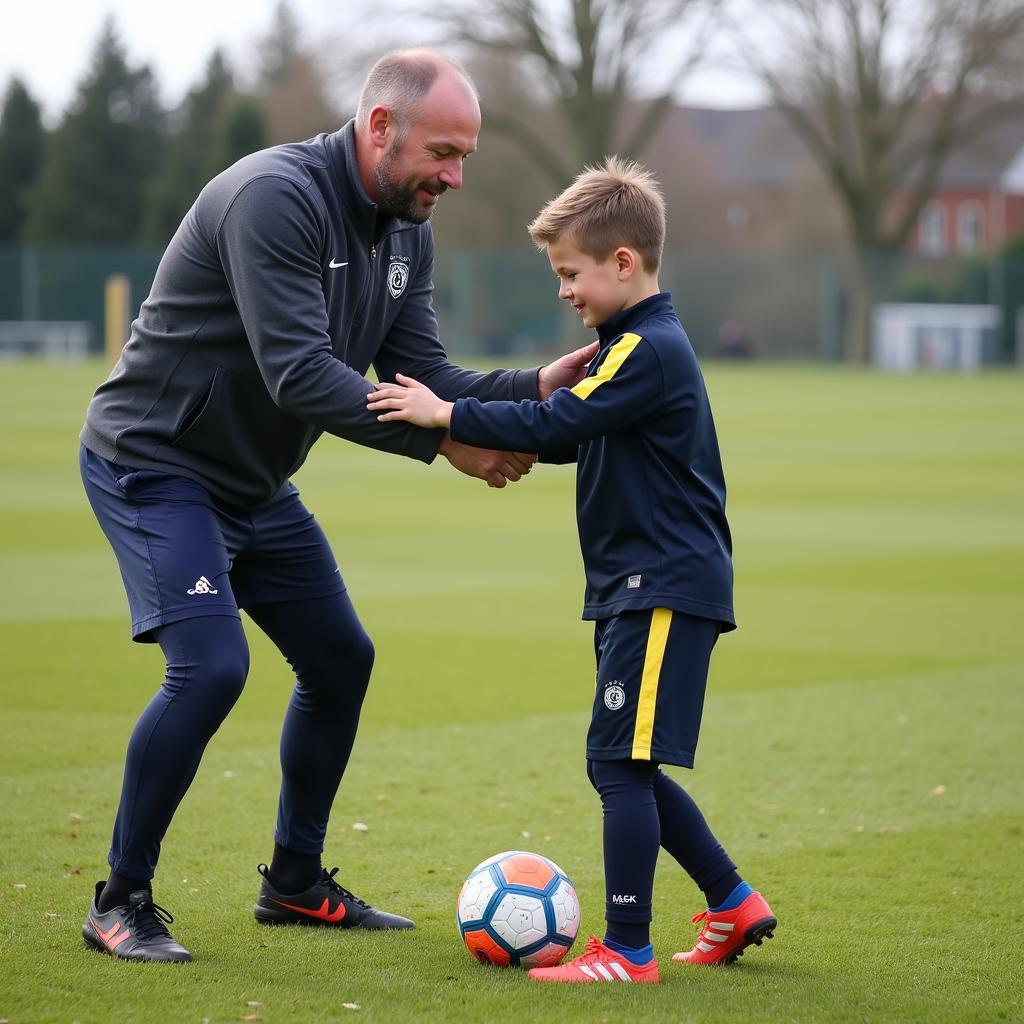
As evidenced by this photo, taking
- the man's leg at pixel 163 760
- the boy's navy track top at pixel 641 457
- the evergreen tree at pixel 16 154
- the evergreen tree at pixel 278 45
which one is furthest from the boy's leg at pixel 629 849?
the evergreen tree at pixel 278 45

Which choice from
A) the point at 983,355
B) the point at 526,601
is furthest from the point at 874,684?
the point at 983,355

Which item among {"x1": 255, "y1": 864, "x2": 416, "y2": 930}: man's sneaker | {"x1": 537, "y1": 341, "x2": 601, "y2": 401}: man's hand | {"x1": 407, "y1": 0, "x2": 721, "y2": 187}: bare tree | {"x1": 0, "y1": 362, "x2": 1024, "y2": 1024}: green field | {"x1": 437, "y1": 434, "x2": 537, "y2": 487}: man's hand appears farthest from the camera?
{"x1": 407, "y1": 0, "x2": 721, "y2": 187}: bare tree

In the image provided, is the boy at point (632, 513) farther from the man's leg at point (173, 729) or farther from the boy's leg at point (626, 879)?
the man's leg at point (173, 729)

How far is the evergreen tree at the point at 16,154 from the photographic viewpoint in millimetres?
70438

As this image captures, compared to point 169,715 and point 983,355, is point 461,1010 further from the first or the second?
point 983,355

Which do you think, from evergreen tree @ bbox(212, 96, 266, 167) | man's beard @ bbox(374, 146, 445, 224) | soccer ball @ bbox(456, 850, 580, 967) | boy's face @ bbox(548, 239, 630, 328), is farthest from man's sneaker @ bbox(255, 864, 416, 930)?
evergreen tree @ bbox(212, 96, 266, 167)

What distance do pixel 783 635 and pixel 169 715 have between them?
18.9ft

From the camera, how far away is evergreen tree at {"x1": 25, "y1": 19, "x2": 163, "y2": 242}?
67.2 m

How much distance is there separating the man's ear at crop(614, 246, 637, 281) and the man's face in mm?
515

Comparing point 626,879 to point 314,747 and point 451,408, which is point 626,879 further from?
point 451,408

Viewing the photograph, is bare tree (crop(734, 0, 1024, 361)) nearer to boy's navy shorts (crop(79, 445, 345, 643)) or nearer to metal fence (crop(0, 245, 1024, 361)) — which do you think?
metal fence (crop(0, 245, 1024, 361))

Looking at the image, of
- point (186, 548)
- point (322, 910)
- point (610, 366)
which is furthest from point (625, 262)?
point (322, 910)

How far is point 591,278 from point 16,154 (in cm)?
7118

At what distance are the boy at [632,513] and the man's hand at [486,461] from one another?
0.53ft
